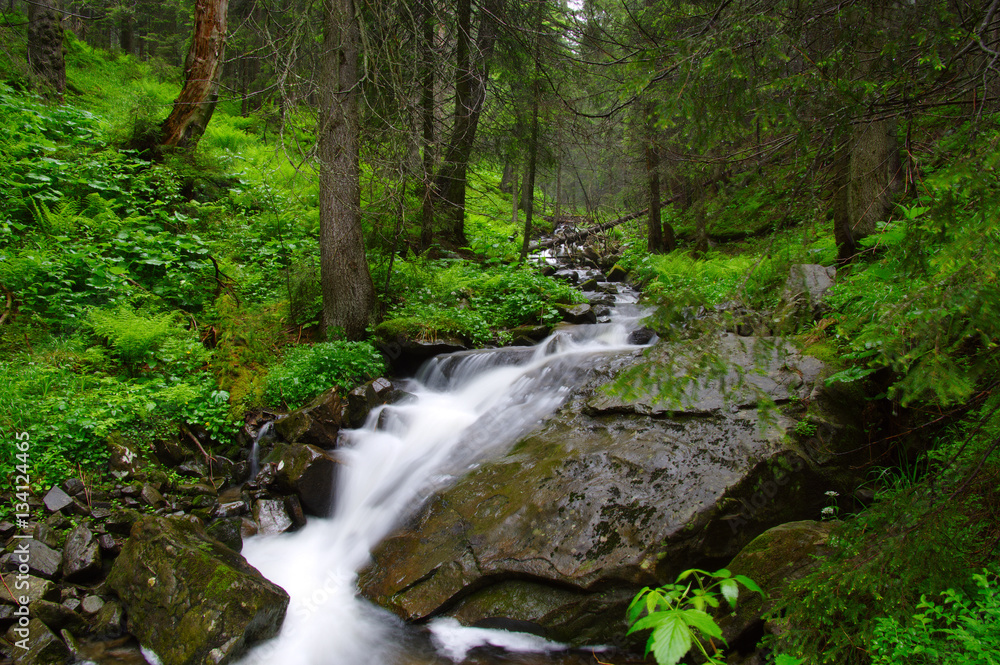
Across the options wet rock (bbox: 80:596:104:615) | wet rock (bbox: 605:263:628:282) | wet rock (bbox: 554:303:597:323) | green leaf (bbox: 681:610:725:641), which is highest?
wet rock (bbox: 605:263:628:282)

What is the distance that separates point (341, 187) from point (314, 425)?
333 cm

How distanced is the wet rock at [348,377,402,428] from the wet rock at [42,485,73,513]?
2830 millimetres

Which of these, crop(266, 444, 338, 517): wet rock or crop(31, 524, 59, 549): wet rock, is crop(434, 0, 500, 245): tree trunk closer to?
crop(266, 444, 338, 517): wet rock

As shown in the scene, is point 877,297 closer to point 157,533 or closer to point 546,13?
point 157,533

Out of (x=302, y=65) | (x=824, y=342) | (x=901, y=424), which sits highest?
(x=302, y=65)

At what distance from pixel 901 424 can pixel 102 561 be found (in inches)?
270

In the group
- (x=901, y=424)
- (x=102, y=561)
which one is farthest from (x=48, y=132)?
(x=901, y=424)

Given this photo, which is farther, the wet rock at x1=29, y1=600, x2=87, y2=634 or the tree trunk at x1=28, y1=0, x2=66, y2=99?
the tree trunk at x1=28, y1=0, x2=66, y2=99

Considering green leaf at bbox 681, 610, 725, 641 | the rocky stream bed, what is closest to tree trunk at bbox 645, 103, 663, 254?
the rocky stream bed

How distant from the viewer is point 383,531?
17.2 feet

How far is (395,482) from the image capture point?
5.86m

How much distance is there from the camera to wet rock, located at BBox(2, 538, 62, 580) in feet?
13.0

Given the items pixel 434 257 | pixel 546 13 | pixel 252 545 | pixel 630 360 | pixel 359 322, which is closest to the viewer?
pixel 252 545

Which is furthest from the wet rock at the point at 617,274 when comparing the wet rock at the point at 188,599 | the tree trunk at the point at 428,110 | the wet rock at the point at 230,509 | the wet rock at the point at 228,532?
the wet rock at the point at 188,599
